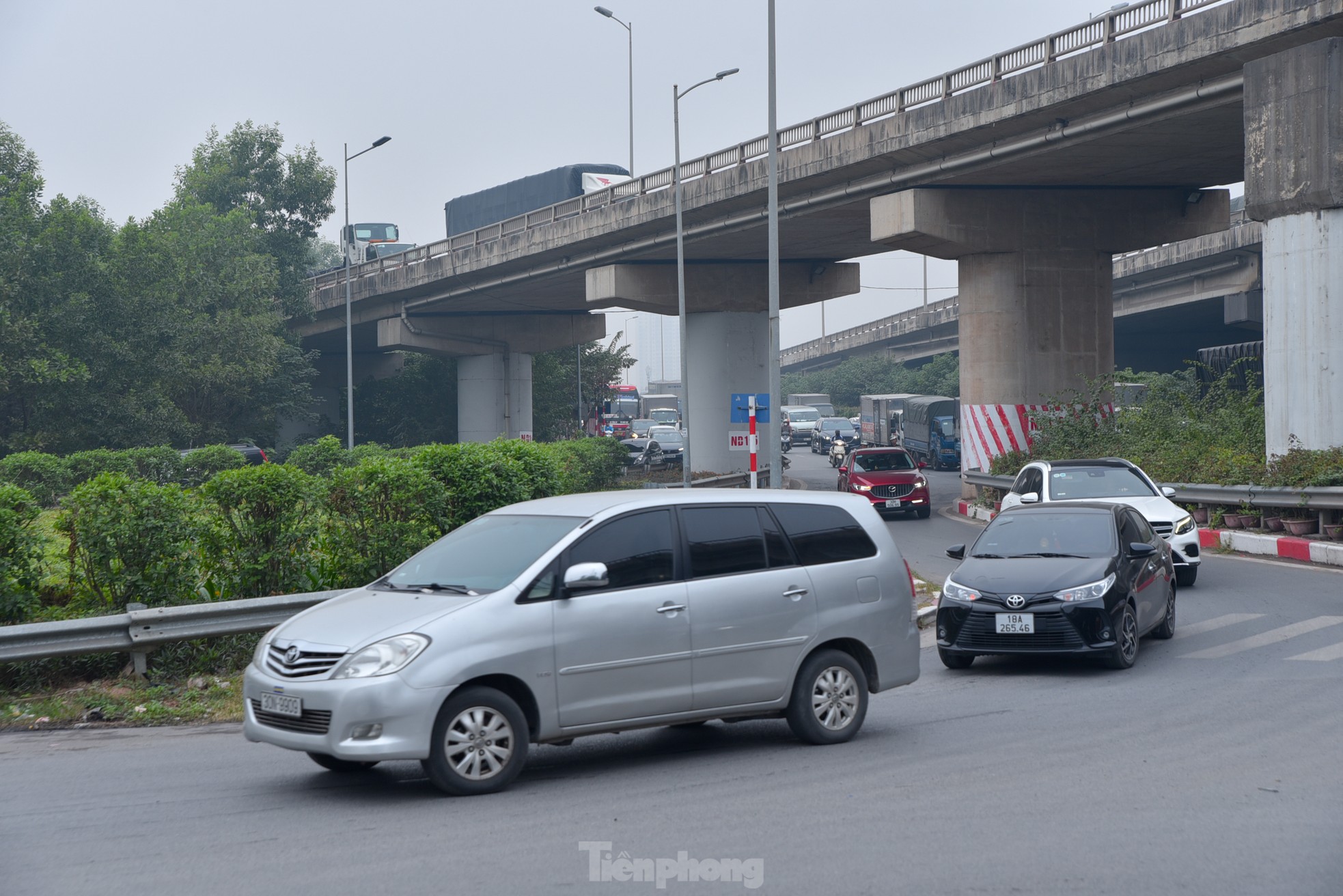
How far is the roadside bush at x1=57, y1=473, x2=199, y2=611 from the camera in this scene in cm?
1034

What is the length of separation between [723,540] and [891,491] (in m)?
23.0

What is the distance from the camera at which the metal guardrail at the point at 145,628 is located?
9.33 meters

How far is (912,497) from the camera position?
100 ft

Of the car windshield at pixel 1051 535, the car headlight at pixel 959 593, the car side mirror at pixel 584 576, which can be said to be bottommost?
the car headlight at pixel 959 593

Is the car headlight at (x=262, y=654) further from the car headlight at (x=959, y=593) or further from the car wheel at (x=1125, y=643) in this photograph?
the car wheel at (x=1125, y=643)

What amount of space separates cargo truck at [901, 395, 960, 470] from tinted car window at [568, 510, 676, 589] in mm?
46842

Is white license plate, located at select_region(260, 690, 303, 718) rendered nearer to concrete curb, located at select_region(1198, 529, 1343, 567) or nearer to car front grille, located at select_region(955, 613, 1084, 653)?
car front grille, located at select_region(955, 613, 1084, 653)

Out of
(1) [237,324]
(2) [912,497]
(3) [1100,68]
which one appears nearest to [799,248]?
(2) [912,497]

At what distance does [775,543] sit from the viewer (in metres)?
8.22

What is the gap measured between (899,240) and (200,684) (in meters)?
25.0

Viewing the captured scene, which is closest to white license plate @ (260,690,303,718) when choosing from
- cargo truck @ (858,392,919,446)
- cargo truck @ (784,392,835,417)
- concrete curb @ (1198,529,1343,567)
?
concrete curb @ (1198,529,1343,567)

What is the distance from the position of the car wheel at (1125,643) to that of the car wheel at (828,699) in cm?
349

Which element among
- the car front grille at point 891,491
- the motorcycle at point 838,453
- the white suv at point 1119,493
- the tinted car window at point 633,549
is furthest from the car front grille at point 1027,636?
the motorcycle at point 838,453

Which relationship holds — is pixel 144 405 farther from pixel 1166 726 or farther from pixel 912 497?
pixel 1166 726
